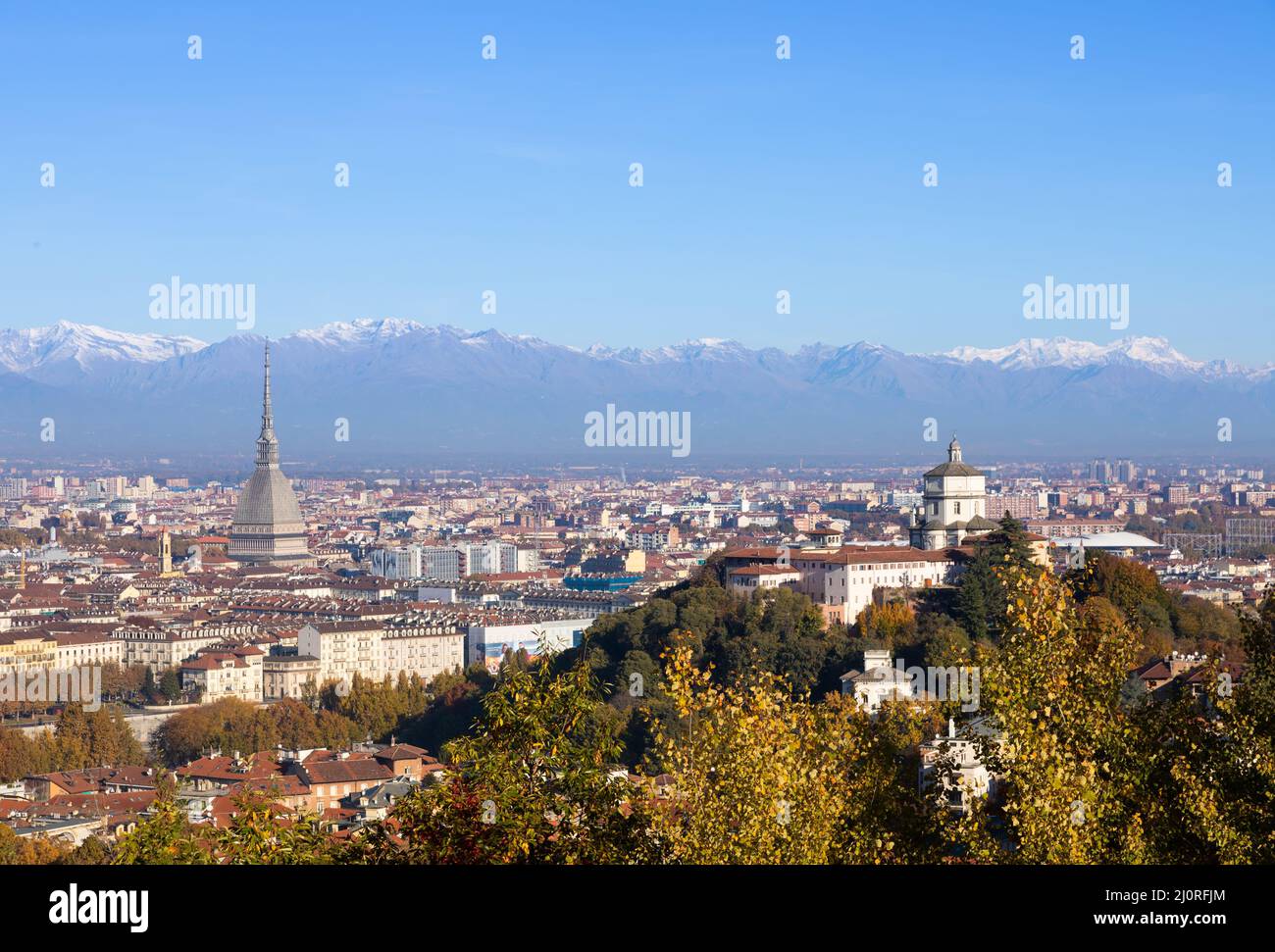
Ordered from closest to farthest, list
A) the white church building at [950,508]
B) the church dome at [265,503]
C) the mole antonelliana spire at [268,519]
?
the white church building at [950,508]
the mole antonelliana spire at [268,519]
the church dome at [265,503]

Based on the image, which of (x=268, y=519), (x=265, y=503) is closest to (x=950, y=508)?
(x=268, y=519)

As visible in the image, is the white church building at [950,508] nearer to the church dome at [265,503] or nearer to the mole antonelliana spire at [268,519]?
the mole antonelliana spire at [268,519]

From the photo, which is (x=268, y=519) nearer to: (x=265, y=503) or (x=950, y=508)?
(x=265, y=503)

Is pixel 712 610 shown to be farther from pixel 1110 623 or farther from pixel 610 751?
pixel 610 751

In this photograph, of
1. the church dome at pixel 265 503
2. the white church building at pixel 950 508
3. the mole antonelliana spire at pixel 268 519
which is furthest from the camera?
the church dome at pixel 265 503

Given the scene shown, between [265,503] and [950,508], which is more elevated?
[950,508]

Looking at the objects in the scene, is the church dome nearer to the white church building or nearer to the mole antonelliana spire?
the mole antonelliana spire

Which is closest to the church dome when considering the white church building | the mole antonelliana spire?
the mole antonelliana spire

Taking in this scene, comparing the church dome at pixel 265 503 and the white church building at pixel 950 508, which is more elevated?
the white church building at pixel 950 508

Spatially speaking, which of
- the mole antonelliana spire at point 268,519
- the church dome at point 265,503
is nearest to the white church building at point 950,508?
the mole antonelliana spire at point 268,519
